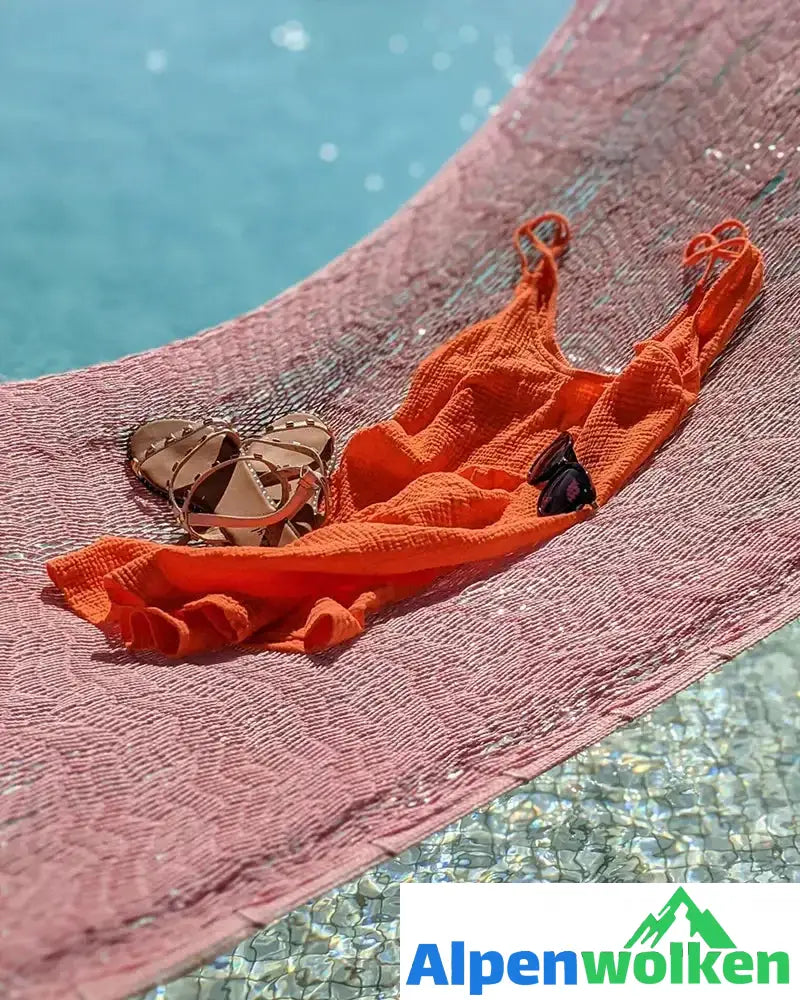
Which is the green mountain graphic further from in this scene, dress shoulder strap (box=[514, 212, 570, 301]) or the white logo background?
dress shoulder strap (box=[514, 212, 570, 301])

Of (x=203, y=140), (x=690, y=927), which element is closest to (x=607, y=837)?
(x=690, y=927)

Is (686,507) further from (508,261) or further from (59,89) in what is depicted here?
(59,89)

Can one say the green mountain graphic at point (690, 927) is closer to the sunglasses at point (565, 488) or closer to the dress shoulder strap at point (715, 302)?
the sunglasses at point (565, 488)

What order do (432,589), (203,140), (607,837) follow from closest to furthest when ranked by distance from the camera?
(432,589) → (607,837) → (203,140)

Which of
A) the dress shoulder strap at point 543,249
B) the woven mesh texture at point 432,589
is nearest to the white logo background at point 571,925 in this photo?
the woven mesh texture at point 432,589

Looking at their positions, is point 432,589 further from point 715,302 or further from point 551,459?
point 715,302

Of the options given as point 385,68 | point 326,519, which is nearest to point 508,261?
point 326,519

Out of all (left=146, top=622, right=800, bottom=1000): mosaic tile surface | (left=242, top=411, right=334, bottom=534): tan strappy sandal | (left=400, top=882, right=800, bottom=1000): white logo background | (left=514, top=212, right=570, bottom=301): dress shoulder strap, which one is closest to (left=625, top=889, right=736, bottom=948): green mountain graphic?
(left=400, top=882, right=800, bottom=1000): white logo background
